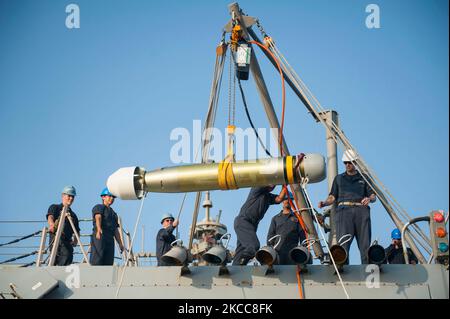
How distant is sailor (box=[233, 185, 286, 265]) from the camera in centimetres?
934

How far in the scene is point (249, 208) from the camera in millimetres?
9867

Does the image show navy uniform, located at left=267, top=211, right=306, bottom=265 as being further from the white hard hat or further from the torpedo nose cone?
the torpedo nose cone

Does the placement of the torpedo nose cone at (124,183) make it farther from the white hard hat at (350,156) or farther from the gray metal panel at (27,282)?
the white hard hat at (350,156)

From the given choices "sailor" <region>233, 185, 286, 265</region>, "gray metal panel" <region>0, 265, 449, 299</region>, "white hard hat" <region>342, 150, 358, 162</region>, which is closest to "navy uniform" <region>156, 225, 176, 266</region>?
"sailor" <region>233, 185, 286, 265</region>

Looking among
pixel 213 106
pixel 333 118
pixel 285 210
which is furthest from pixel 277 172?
pixel 333 118

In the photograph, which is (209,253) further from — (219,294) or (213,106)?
(213,106)

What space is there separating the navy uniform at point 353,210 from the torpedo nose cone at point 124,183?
300 cm

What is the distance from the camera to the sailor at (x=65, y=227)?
1018cm

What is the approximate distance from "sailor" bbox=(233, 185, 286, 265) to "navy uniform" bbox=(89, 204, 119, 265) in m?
2.23

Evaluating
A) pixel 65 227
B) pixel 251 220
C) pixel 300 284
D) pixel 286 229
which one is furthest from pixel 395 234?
pixel 65 227

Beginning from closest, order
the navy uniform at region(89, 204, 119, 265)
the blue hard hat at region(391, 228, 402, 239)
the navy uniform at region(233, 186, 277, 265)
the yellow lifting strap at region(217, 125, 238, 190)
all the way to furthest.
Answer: the yellow lifting strap at region(217, 125, 238, 190) < the navy uniform at region(233, 186, 277, 265) < the navy uniform at region(89, 204, 119, 265) < the blue hard hat at region(391, 228, 402, 239)

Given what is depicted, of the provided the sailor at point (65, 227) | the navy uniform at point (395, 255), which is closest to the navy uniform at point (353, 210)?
the navy uniform at point (395, 255)

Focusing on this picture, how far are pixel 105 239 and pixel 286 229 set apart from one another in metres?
2.93
